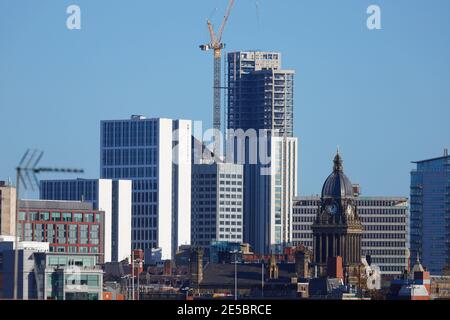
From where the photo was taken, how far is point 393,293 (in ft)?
610

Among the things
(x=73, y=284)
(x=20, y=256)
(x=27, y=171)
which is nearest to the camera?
(x=27, y=171)

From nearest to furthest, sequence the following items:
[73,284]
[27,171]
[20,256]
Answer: [27,171], [73,284], [20,256]

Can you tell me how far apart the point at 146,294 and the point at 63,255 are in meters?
28.6

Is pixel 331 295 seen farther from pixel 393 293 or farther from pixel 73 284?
pixel 73 284

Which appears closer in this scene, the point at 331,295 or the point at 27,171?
the point at 27,171

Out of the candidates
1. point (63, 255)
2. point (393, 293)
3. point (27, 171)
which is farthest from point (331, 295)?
point (27, 171)
